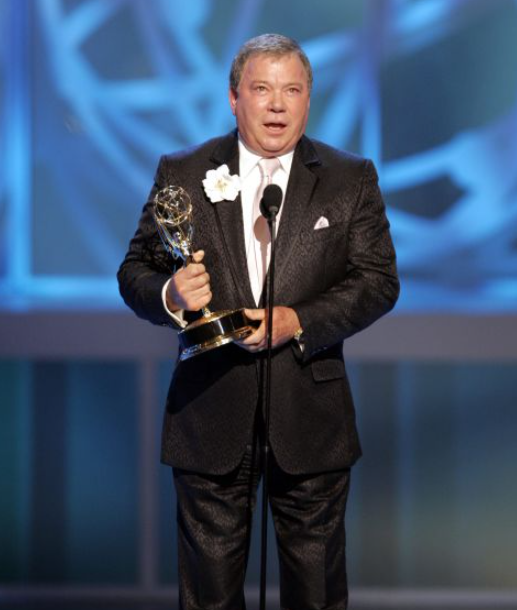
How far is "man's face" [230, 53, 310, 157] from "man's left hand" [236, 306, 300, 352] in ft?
1.22

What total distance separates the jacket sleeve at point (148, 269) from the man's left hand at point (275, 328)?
0.18 m

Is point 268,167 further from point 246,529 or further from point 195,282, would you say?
point 246,529

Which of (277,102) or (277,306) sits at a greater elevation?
(277,102)

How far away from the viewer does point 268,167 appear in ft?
8.06

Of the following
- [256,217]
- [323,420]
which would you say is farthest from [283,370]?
[256,217]

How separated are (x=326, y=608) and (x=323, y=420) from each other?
0.41 m

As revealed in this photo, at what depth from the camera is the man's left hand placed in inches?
87.9

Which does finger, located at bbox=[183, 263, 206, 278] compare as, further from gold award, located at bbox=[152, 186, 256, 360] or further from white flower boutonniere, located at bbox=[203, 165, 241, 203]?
white flower boutonniere, located at bbox=[203, 165, 241, 203]

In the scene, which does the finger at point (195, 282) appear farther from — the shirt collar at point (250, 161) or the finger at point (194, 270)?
the shirt collar at point (250, 161)

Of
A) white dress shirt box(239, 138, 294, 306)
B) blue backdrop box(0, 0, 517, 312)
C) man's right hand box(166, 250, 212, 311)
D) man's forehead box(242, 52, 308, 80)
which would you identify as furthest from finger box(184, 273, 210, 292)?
blue backdrop box(0, 0, 517, 312)

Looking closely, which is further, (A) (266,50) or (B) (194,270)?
(A) (266,50)

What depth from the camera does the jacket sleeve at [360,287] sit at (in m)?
2.35

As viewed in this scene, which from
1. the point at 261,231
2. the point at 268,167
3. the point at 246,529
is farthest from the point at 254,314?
the point at 246,529

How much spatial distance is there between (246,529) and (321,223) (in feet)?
2.26
